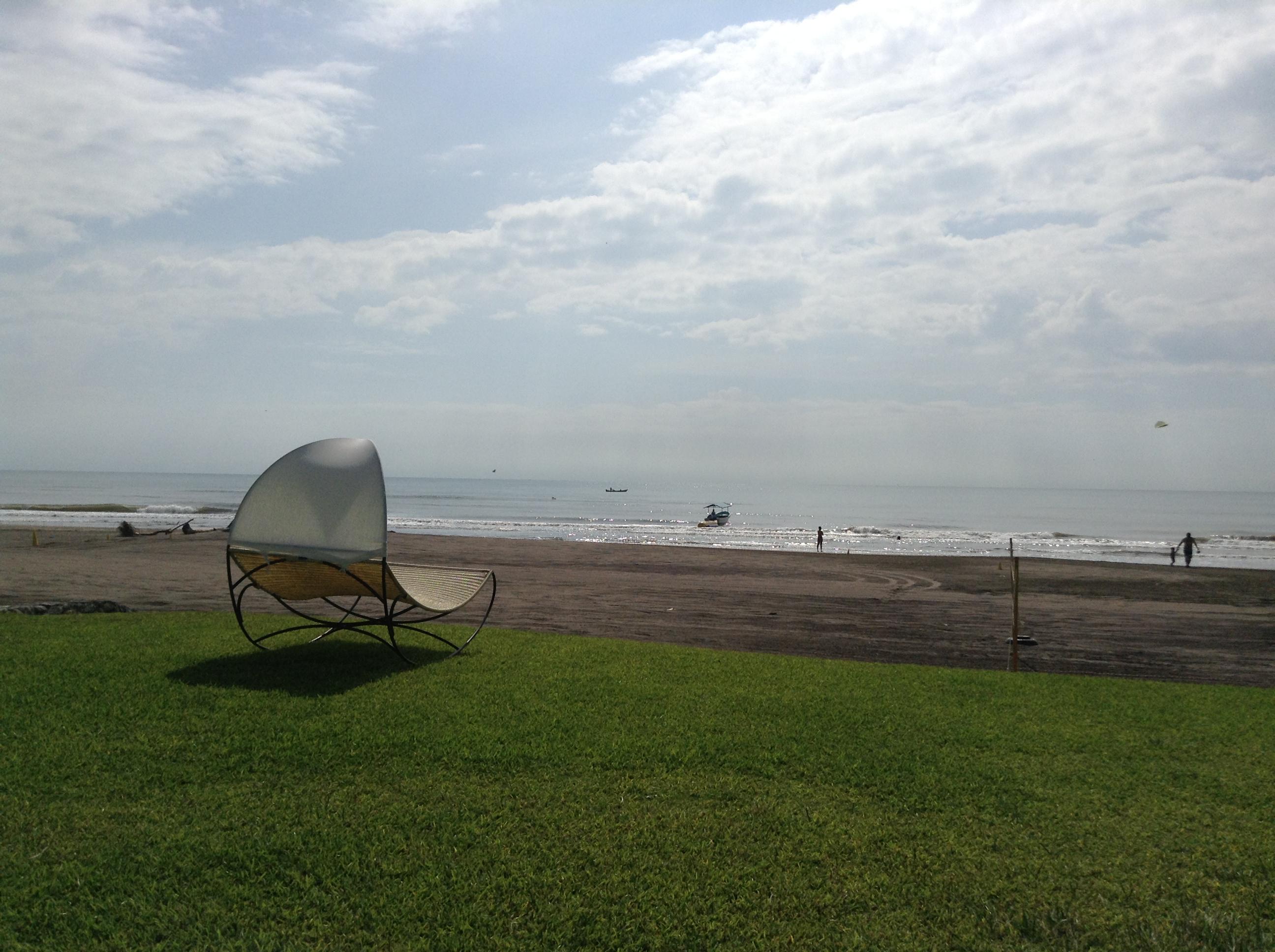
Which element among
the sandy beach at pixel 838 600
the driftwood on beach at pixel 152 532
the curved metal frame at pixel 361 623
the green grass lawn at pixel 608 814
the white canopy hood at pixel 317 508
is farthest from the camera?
the driftwood on beach at pixel 152 532

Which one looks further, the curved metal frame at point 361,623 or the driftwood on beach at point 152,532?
the driftwood on beach at point 152,532

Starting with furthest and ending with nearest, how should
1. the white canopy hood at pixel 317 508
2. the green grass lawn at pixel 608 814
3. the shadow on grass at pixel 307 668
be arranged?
the white canopy hood at pixel 317 508 → the shadow on grass at pixel 307 668 → the green grass lawn at pixel 608 814

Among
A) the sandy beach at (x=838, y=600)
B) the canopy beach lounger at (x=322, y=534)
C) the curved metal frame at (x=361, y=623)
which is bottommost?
the sandy beach at (x=838, y=600)

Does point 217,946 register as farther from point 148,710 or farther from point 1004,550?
point 1004,550

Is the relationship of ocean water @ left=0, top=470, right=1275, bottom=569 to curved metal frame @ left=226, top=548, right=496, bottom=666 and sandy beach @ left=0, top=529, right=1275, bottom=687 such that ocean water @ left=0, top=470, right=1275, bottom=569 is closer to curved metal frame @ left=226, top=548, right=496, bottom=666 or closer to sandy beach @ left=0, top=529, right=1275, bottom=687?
sandy beach @ left=0, top=529, right=1275, bottom=687

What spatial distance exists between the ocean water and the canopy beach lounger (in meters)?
29.5

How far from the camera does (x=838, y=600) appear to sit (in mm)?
16516

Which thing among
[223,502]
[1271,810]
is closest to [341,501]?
[1271,810]

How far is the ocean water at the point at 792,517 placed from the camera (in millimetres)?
41781

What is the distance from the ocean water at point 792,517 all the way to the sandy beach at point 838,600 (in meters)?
11.0

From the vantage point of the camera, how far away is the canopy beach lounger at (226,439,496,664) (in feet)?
22.2

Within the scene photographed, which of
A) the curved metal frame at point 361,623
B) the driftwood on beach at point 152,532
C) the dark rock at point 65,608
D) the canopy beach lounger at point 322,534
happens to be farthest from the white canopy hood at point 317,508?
the driftwood on beach at point 152,532

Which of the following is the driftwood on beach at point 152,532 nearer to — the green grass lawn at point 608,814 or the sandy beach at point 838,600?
the sandy beach at point 838,600

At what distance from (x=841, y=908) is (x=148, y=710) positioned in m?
4.23
